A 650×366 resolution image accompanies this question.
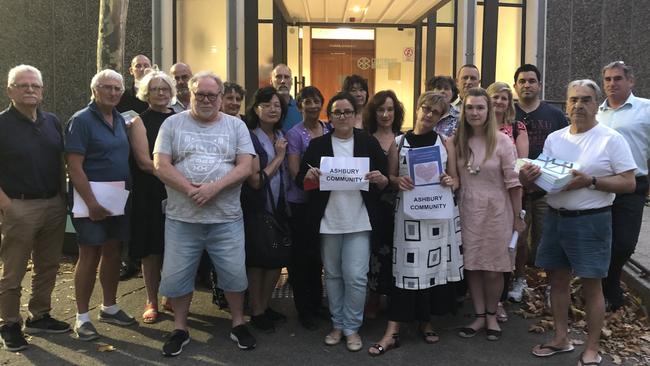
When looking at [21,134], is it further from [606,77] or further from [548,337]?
[606,77]

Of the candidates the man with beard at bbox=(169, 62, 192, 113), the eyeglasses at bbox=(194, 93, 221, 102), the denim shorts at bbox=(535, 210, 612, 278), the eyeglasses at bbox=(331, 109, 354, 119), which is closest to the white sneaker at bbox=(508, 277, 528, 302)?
the denim shorts at bbox=(535, 210, 612, 278)

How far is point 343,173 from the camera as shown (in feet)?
13.1

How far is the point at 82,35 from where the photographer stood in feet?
34.1

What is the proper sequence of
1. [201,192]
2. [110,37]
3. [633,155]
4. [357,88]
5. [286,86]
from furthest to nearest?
[110,37] < [286,86] < [357,88] < [633,155] < [201,192]

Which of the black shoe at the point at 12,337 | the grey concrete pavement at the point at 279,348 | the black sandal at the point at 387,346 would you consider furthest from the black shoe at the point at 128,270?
the black sandal at the point at 387,346

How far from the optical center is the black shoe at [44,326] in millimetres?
4305

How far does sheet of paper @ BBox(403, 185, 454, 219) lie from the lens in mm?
3998

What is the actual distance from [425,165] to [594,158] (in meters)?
1.14

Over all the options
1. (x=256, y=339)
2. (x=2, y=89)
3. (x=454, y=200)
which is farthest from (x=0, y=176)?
(x=2, y=89)

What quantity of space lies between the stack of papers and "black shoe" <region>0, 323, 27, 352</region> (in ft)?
13.0

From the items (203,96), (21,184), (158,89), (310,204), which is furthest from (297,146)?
(21,184)

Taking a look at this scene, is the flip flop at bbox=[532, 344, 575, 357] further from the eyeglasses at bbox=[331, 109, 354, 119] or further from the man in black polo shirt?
the man in black polo shirt

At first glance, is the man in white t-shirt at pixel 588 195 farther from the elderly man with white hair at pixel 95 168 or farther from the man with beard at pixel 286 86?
the elderly man with white hair at pixel 95 168

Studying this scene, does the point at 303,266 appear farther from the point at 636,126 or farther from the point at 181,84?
the point at 636,126
